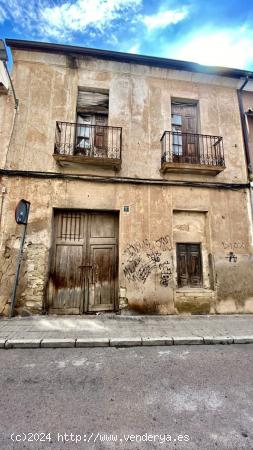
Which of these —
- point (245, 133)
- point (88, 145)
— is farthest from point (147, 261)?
point (245, 133)

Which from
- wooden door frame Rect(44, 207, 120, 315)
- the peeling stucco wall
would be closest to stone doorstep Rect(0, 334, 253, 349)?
the peeling stucco wall

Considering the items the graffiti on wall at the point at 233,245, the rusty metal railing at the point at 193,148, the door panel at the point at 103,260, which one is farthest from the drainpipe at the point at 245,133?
the door panel at the point at 103,260

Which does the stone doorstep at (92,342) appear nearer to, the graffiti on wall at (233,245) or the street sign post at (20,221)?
the street sign post at (20,221)

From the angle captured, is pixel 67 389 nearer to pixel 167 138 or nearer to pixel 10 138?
pixel 10 138

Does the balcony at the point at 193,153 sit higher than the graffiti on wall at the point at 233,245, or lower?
higher

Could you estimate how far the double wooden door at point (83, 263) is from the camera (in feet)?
20.9

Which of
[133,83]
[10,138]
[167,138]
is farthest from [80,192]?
[133,83]

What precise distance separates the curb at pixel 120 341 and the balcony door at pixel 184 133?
17.1 ft

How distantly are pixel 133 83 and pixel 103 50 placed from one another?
1338mm

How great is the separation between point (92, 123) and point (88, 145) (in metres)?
0.82

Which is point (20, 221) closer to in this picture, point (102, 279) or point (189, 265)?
point (102, 279)

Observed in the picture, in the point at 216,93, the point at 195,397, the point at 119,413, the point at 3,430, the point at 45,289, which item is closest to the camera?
the point at 3,430

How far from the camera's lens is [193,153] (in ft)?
24.9

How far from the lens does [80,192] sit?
6621 mm
